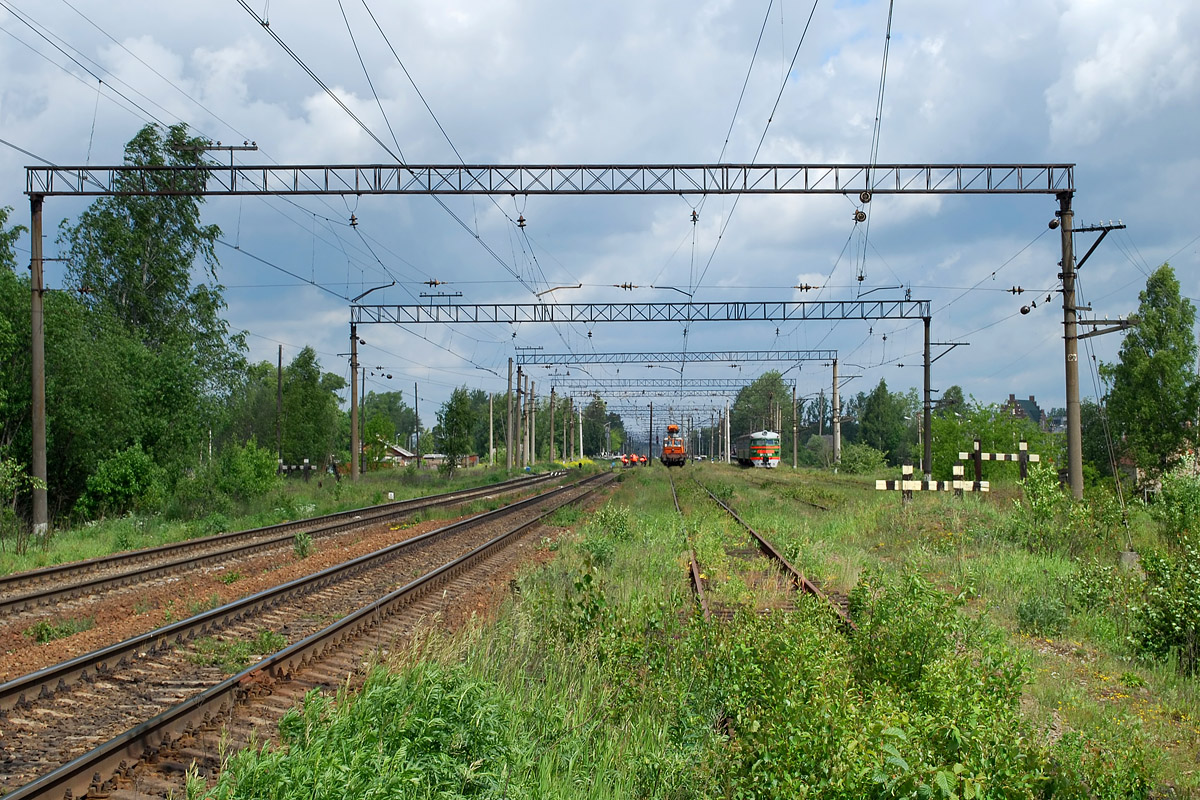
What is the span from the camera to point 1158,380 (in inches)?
1909

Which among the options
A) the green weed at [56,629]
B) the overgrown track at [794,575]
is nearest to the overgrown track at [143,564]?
the green weed at [56,629]

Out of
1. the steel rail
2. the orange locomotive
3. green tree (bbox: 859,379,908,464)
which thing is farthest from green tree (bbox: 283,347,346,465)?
green tree (bbox: 859,379,908,464)

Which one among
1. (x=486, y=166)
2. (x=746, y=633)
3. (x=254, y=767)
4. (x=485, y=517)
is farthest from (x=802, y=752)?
(x=485, y=517)

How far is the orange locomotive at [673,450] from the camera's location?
75375 mm

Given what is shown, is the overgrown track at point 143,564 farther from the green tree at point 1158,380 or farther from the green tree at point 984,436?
the green tree at point 1158,380

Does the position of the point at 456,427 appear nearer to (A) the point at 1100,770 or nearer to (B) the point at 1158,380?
(B) the point at 1158,380

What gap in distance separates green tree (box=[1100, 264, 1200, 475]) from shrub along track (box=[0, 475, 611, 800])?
47.9 metres

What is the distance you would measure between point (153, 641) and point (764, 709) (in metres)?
6.46

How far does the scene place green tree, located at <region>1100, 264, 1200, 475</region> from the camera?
4759 cm

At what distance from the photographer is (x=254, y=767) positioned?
14.9 ft

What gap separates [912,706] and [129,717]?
5.84 meters

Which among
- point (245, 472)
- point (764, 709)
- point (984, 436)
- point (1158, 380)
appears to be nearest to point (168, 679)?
point (764, 709)

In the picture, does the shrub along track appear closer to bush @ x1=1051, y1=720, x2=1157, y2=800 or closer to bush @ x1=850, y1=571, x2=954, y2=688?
bush @ x1=850, y1=571, x2=954, y2=688

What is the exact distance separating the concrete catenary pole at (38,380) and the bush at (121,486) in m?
3.73
